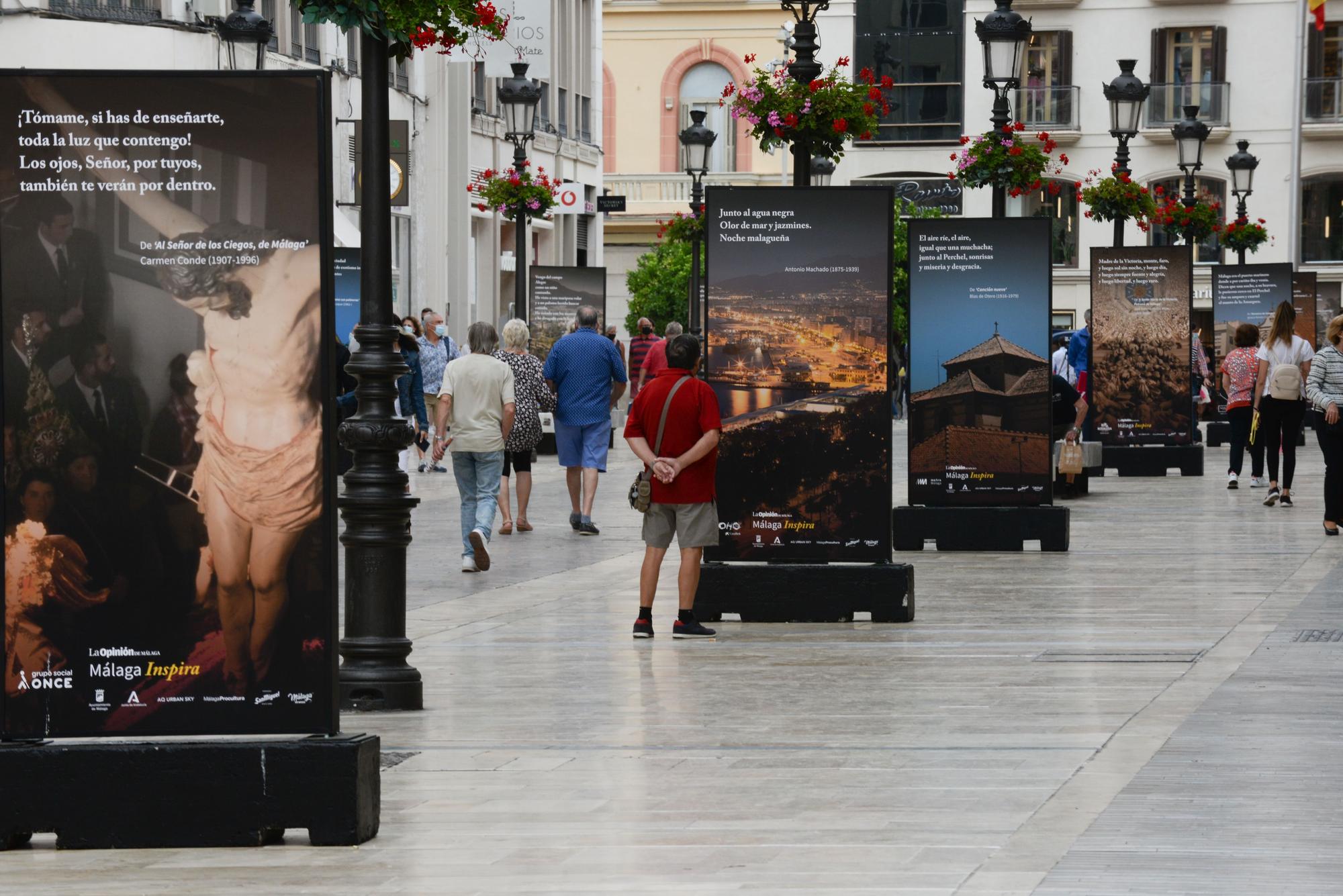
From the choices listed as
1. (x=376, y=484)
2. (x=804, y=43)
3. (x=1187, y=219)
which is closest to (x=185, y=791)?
(x=376, y=484)

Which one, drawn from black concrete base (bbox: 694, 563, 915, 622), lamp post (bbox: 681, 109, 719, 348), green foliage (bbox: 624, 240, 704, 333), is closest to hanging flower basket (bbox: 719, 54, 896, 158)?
black concrete base (bbox: 694, 563, 915, 622)

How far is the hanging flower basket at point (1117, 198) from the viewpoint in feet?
110

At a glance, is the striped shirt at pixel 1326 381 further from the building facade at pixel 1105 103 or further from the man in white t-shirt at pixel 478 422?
the building facade at pixel 1105 103

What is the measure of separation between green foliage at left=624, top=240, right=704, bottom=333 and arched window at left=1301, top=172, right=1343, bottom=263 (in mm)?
15823

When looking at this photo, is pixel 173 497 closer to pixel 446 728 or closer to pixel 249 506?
pixel 249 506

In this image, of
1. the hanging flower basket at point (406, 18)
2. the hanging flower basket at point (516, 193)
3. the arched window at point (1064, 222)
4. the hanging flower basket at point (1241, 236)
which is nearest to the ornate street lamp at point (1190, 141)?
the hanging flower basket at point (1241, 236)

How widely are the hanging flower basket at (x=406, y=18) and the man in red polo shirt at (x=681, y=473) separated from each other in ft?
9.32

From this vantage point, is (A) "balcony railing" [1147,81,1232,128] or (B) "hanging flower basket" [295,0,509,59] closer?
(B) "hanging flower basket" [295,0,509,59]

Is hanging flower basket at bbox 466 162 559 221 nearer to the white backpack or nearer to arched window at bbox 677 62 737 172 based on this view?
the white backpack

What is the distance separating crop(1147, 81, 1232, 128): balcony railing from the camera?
2398 inches

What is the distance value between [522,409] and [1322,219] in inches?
1768

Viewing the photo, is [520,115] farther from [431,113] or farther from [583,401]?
[431,113]

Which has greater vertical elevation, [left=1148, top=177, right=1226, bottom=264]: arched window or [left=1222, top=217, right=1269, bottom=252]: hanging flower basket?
[left=1148, top=177, right=1226, bottom=264]: arched window

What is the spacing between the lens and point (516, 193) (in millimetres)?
35094
